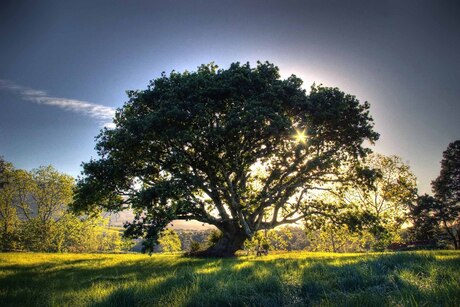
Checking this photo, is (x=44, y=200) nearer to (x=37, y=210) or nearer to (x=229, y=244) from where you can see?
(x=37, y=210)

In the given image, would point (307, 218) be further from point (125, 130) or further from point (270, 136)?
point (125, 130)

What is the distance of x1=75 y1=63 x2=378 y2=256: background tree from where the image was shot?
Answer: 17.3 metres

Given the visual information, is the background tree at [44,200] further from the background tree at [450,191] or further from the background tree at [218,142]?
the background tree at [450,191]

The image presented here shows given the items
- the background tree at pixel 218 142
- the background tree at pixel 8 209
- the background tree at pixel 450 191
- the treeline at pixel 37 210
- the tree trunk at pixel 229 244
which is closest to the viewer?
the background tree at pixel 218 142

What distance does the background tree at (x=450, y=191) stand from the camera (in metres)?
47.8

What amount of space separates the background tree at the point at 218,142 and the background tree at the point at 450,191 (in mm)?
40059

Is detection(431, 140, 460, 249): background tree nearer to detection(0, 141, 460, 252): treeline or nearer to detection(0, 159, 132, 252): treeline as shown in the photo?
detection(0, 141, 460, 252): treeline

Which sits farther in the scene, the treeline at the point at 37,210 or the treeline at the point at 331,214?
the treeline at the point at 37,210

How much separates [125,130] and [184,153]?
4.48 meters

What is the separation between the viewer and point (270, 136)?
19.0 metres

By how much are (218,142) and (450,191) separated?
2042 inches

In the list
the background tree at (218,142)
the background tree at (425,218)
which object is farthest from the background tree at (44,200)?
the background tree at (425,218)

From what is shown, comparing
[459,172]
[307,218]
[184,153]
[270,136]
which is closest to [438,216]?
[459,172]

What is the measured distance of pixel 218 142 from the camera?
18562mm
